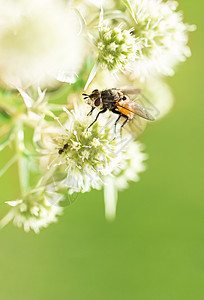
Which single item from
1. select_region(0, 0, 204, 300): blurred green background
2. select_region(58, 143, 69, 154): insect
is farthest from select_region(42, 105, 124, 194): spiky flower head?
select_region(0, 0, 204, 300): blurred green background

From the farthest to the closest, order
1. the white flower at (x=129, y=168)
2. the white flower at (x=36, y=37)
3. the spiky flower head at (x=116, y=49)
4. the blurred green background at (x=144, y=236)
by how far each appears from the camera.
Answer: the blurred green background at (x=144, y=236), the white flower at (x=129, y=168), the spiky flower head at (x=116, y=49), the white flower at (x=36, y=37)

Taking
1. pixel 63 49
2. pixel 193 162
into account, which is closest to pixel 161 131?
pixel 193 162

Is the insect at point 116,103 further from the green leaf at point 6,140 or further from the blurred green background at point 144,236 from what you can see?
the blurred green background at point 144,236

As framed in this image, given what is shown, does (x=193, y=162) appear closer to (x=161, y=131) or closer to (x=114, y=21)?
(x=161, y=131)

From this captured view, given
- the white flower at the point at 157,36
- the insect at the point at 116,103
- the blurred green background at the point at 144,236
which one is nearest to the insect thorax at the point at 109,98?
the insect at the point at 116,103

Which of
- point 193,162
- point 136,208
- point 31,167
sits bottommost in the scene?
point 31,167

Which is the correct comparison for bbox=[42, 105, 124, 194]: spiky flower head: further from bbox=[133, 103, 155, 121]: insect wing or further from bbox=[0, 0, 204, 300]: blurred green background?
bbox=[0, 0, 204, 300]: blurred green background
